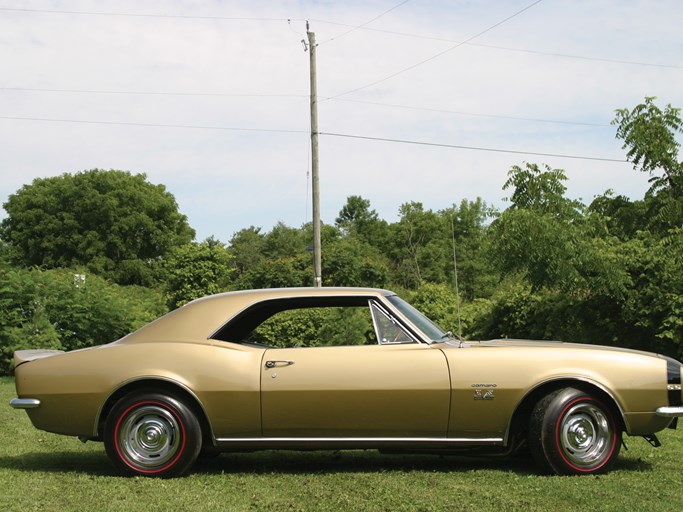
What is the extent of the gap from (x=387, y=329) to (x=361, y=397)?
60cm

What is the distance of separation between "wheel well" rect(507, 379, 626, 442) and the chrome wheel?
253cm

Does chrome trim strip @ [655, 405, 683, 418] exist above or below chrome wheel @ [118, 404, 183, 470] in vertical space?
above

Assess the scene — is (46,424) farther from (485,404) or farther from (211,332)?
(485,404)

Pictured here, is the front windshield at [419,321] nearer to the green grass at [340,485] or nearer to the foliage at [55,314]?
the green grass at [340,485]

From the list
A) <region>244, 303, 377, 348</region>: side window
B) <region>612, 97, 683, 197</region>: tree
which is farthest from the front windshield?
<region>612, 97, 683, 197</region>: tree

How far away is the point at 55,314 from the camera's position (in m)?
18.9

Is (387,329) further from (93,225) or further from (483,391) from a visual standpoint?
(93,225)

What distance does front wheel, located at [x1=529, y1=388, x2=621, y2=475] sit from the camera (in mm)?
6297

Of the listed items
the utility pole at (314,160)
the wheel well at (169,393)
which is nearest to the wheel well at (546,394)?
the wheel well at (169,393)

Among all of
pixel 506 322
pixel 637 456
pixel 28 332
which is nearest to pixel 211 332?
pixel 637 456

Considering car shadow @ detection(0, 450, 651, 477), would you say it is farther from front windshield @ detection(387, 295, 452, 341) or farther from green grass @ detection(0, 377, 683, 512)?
front windshield @ detection(387, 295, 452, 341)

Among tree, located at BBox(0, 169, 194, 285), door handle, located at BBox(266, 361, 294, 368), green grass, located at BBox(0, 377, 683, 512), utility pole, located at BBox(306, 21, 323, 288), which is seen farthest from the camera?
tree, located at BBox(0, 169, 194, 285)

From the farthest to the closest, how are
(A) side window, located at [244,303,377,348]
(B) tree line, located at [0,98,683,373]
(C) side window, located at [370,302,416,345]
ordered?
(B) tree line, located at [0,98,683,373] < (A) side window, located at [244,303,377,348] < (C) side window, located at [370,302,416,345]

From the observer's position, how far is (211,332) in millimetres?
6762
